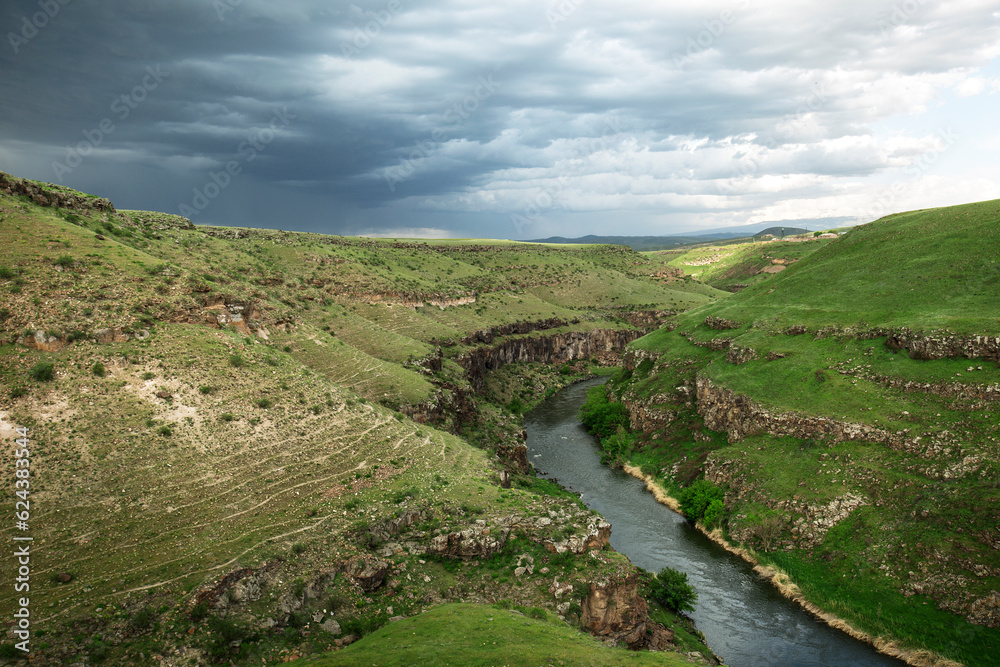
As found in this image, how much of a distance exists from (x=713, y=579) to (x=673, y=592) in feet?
25.3

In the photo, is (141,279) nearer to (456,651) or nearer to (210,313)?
(210,313)

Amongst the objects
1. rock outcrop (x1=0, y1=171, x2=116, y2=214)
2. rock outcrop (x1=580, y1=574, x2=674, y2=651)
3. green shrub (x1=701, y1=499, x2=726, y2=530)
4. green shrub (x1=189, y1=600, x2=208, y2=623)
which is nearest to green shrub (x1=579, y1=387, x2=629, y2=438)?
green shrub (x1=701, y1=499, x2=726, y2=530)

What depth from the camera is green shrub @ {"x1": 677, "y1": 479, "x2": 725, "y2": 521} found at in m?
54.8

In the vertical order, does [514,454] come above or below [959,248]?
below

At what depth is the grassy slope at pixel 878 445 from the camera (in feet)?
125

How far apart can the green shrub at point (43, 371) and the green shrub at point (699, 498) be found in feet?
175

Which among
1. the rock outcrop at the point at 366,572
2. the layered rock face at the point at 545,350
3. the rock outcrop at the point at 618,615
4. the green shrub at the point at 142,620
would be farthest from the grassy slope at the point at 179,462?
the layered rock face at the point at 545,350

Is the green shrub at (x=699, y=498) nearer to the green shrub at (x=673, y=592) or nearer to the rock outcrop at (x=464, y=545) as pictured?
the green shrub at (x=673, y=592)

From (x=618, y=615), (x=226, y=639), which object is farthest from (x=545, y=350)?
(x=226, y=639)

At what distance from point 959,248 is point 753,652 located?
5828 centimetres

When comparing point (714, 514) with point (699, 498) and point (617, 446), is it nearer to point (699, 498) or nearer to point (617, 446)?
point (699, 498)

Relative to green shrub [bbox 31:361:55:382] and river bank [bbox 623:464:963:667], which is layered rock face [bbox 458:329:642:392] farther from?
green shrub [bbox 31:361:55:382]

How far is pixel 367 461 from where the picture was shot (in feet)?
132

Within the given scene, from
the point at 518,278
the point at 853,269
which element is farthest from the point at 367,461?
the point at 518,278
